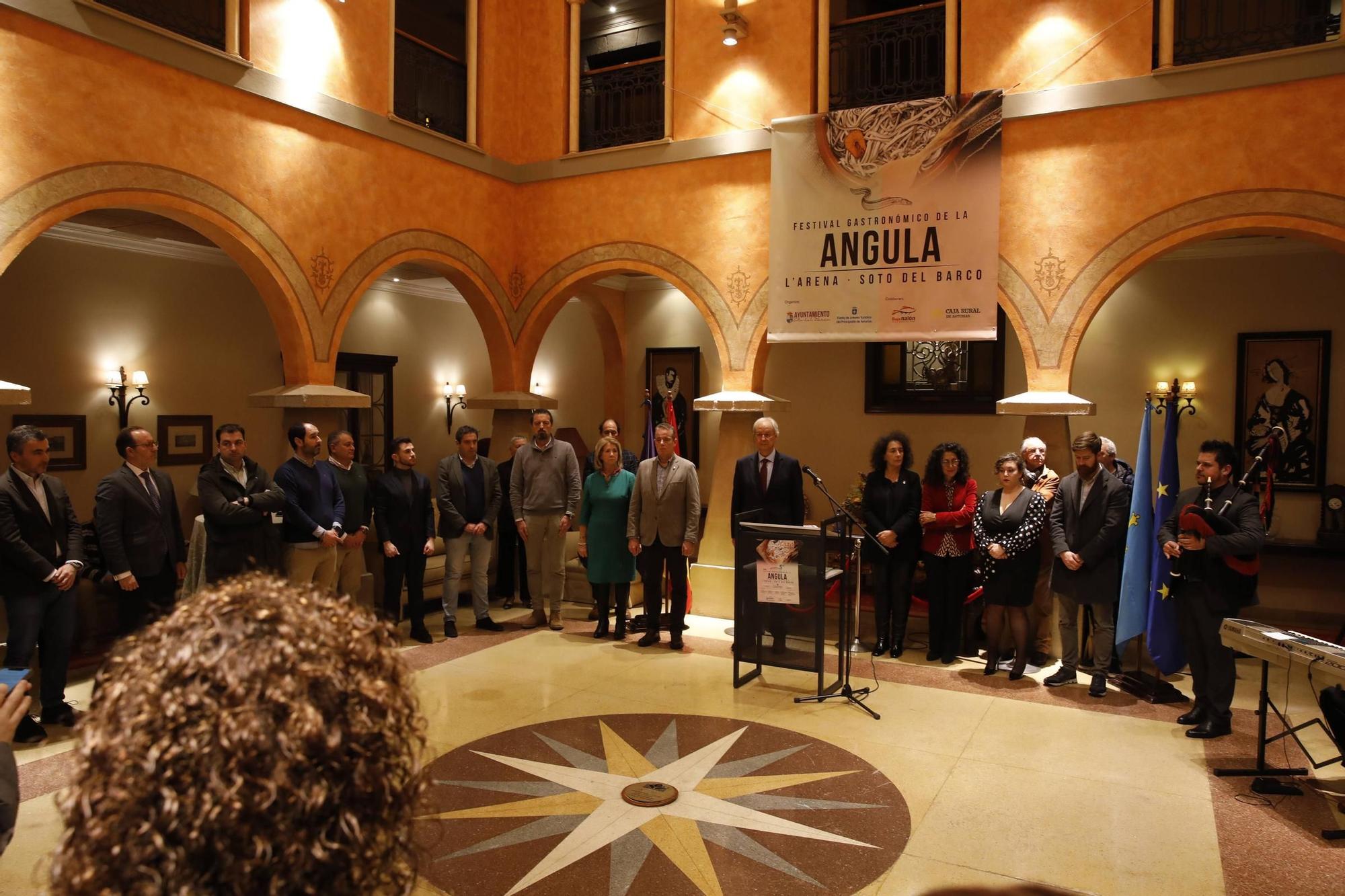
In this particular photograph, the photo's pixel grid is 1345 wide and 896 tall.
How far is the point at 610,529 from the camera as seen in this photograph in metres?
7.09

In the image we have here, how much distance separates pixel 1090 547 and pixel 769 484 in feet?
6.99

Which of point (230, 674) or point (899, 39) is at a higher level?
point (899, 39)

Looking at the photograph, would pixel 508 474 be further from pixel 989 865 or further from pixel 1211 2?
pixel 1211 2

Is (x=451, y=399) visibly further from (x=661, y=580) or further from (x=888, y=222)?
(x=888, y=222)

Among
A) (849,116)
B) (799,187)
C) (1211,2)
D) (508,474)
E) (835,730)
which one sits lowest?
(835,730)

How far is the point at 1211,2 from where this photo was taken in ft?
22.0

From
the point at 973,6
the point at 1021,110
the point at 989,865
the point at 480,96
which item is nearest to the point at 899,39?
the point at 973,6

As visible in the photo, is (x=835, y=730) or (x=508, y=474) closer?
(x=835, y=730)

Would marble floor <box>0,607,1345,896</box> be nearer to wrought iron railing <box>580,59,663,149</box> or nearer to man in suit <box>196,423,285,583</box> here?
man in suit <box>196,423,285,583</box>

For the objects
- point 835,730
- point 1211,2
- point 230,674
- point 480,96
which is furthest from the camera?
point 480,96

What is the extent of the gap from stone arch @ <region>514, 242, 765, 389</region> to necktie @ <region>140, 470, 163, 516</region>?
4186 millimetres

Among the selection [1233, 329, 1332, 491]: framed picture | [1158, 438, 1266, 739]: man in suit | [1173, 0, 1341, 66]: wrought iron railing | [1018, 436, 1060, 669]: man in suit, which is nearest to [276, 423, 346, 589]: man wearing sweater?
[1018, 436, 1060, 669]: man in suit

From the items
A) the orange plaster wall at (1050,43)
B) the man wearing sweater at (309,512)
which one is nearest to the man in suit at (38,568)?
the man wearing sweater at (309,512)

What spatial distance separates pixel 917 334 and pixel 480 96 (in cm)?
484
